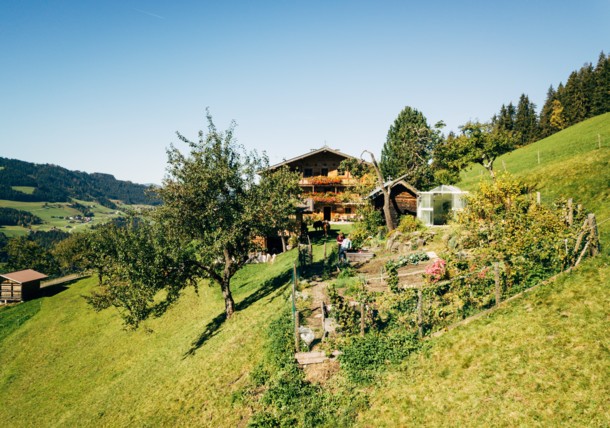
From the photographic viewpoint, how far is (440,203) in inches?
1100

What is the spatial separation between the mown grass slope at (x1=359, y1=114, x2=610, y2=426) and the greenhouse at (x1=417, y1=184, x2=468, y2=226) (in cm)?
1610

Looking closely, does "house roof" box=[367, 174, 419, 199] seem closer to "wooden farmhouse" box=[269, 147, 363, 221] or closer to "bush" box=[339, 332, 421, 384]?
"wooden farmhouse" box=[269, 147, 363, 221]

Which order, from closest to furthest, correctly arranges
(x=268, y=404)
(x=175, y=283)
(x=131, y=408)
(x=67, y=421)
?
(x=268, y=404) → (x=131, y=408) → (x=67, y=421) → (x=175, y=283)

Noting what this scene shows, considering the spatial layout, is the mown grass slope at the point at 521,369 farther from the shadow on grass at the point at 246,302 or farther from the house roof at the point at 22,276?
the house roof at the point at 22,276

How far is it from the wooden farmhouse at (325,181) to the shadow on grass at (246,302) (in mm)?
22786

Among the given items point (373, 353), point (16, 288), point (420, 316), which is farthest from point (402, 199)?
point (16, 288)

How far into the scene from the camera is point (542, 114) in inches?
3521

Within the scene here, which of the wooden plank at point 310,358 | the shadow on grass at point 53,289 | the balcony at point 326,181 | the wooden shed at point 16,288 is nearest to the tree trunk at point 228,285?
the wooden plank at point 310,358

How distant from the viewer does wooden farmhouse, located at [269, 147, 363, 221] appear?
158 feet

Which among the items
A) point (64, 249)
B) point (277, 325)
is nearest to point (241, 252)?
point (277, 325)

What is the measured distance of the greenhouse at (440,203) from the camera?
2738 centimetres

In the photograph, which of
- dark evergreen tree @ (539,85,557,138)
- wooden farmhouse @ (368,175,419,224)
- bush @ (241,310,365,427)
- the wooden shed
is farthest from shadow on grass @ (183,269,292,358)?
dark evergreen tree @ (539,85,557,138)

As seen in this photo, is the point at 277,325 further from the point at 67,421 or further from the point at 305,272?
the point at 67,421

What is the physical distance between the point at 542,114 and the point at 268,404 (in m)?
109
